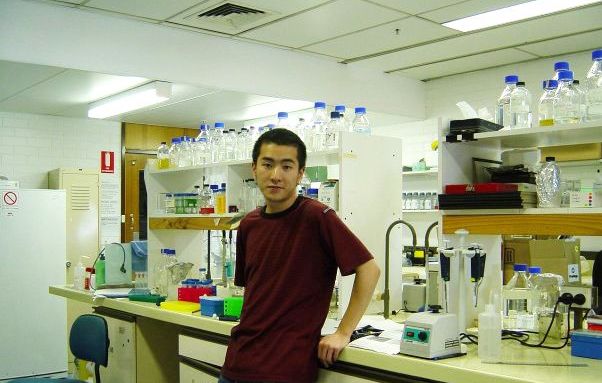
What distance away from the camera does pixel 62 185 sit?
6.53 meters

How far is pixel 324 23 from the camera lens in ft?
16.1

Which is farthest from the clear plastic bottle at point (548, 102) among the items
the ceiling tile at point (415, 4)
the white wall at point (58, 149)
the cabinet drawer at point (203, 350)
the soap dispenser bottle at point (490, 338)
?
the white wall at point (58, 149)

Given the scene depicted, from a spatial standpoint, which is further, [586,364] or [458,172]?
[458,172]

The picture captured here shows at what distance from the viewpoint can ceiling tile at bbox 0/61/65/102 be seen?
470 centimetres

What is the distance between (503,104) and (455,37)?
2.60 meters

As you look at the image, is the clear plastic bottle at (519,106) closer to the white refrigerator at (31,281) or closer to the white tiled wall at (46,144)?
the white refrigerator at (31,281)

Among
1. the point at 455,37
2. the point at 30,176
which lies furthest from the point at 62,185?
the point at 455,37

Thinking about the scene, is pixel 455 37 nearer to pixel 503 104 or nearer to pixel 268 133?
pixel 503 104

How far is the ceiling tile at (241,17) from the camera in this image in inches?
175

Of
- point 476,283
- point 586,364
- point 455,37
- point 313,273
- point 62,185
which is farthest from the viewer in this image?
point 62,185

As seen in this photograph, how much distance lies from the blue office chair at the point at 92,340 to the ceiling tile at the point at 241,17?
7.77 ft

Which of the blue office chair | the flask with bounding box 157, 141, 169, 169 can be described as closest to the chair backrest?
the blue office chair

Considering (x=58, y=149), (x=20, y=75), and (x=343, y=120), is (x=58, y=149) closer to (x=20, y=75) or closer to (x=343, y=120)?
(x=20, y=75)

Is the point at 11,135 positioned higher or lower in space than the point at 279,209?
higher
